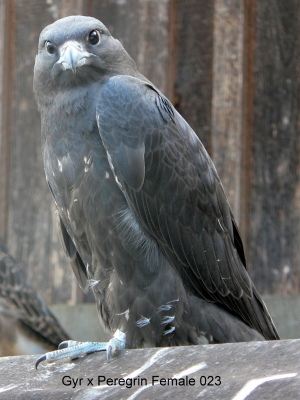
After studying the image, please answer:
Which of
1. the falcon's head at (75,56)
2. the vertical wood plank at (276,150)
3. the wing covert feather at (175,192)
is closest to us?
the wing covert feather at (175,192)

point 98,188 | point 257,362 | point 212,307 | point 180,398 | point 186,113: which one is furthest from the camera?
point 186,113

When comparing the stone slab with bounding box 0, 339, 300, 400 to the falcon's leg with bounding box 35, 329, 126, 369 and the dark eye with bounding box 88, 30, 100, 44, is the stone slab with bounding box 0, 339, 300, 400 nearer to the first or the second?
the falcon's leg with bounding box 35, 329, 126, 369

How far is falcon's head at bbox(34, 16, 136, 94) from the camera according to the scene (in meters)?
3.39

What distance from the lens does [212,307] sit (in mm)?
3482

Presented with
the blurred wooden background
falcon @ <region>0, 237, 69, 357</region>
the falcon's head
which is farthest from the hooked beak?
falcon @ <region>0, 237, 69, 357</region>

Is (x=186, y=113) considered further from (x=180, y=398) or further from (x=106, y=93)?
(x=180, y=398)

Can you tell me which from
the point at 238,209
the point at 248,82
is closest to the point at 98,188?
the point at 238,209

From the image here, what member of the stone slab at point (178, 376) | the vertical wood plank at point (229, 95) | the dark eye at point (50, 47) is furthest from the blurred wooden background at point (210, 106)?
the stone slab at point (178, 376)

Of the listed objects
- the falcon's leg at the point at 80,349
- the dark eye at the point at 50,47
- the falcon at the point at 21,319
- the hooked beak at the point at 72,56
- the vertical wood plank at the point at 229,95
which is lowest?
the falcon at the point at 21,319

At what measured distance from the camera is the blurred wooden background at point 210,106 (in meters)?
4.35

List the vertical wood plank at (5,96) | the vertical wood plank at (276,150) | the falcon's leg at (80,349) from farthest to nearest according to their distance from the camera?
the vertical wood plank at (5,96)
the vertical wood plank at (276,150)
the falcon's leg at (80,349)

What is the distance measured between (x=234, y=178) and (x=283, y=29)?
91 centimetres

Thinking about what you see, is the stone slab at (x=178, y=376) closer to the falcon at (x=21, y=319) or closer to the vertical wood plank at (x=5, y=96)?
the vertical wood plank at (x=5, y=96)

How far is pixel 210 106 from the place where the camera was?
15.0 feet
